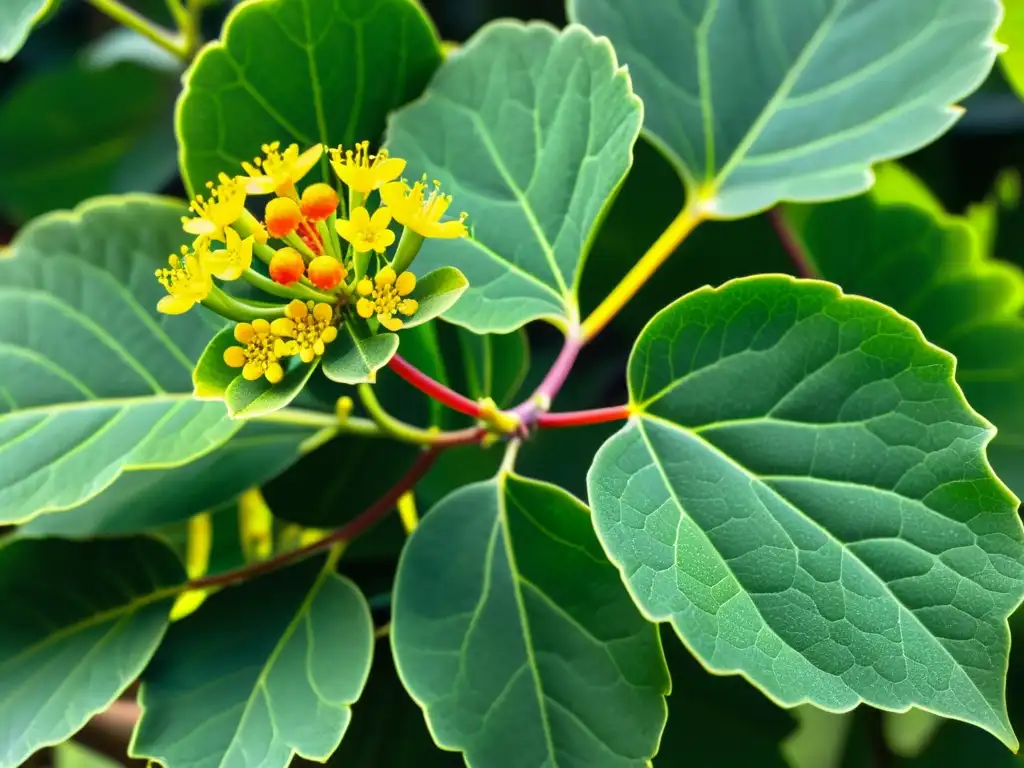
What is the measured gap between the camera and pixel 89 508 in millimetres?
501

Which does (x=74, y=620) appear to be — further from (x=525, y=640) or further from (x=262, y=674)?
(x=525, y=640)

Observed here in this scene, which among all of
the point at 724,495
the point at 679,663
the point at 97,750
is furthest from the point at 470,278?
the point at 97,750

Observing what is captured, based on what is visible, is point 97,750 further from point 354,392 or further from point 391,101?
point 391,101

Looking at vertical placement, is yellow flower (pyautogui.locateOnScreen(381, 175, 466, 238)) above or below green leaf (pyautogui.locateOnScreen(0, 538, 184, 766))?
above

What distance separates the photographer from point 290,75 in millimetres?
475

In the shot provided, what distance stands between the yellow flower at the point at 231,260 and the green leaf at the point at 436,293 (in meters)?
0.06

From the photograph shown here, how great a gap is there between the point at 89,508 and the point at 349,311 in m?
0.25

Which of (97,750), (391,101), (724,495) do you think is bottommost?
(97,750)

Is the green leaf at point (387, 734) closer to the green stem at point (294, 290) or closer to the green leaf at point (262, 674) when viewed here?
the green leaf at point (262, 674)

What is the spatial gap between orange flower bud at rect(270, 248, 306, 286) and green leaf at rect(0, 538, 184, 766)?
0.24m

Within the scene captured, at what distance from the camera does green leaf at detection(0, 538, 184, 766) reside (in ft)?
1.49

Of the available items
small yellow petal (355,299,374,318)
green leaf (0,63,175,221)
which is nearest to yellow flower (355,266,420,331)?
small yellow petal (355,299,374,318)

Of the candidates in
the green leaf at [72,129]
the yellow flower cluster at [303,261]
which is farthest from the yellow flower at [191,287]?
the green leaf at [72,129]

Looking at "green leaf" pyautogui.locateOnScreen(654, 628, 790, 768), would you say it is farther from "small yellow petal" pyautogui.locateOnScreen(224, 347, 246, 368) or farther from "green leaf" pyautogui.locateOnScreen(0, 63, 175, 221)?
"green leaf" pyautogui.locateOnScreen(0, 63, 175, 221)
